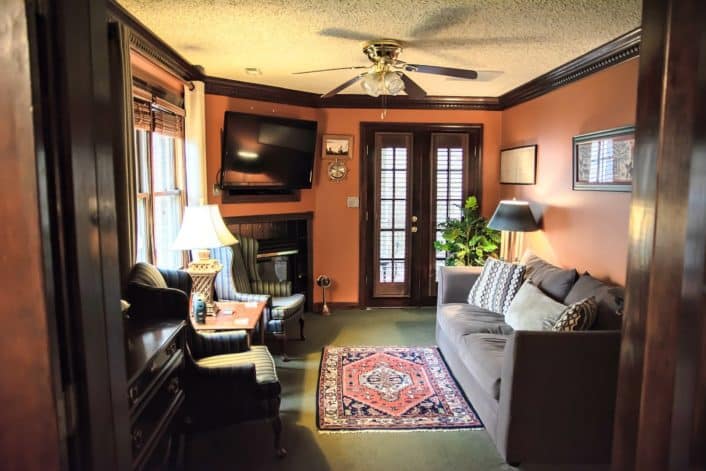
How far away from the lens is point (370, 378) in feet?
12.3

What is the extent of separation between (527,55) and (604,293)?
183 centimetres

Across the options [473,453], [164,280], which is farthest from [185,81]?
[473,453]

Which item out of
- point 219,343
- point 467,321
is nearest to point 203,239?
point 219,343

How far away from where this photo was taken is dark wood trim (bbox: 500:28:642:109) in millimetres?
3148

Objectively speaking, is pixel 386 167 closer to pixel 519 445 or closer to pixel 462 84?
pixel 462 84

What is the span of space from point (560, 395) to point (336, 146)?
3702 millimetres

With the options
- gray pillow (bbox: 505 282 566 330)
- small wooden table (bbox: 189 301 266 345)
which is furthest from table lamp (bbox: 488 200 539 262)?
small wooden table (bbox: 189 301 266 345)

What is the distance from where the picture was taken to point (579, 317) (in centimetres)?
274

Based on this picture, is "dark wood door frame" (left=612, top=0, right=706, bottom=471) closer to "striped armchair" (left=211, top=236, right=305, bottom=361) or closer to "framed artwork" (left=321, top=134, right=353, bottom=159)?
"striped armchair" (left=211, top=236, right=305, bottom=361)

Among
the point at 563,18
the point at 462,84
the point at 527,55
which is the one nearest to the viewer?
the point at 563,18

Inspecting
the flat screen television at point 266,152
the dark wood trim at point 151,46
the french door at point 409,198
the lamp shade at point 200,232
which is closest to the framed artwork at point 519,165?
the french door at point 409,198

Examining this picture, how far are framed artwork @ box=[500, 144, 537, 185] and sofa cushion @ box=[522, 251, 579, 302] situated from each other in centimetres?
111

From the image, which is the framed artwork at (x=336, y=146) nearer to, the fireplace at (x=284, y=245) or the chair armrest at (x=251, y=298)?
the fireplace at (x=284, y=245)

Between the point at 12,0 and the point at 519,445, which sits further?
the point at 519,445
